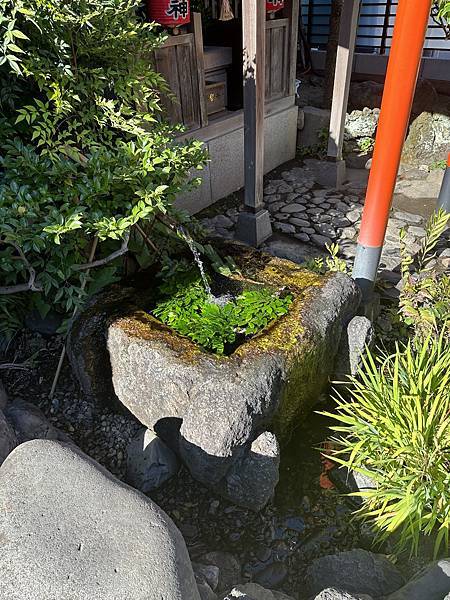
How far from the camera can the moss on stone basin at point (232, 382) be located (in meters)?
2.69

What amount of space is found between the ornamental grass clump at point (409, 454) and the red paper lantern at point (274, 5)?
17.4 feet

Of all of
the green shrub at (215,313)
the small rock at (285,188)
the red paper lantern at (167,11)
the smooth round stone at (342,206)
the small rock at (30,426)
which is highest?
the red paper lantern at (167,11)

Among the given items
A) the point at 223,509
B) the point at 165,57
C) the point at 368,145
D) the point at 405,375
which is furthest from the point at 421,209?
the point at 223,509

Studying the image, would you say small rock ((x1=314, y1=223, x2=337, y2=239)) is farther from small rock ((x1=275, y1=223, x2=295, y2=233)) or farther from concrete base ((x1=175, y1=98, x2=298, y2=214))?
concrete base ((x1=175, y1=98, x2=298, y2=214))

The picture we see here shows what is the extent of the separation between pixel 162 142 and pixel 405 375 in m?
2.26

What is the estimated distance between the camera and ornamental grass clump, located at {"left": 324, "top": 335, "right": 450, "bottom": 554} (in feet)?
7.91

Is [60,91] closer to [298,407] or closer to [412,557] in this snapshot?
[298,407]

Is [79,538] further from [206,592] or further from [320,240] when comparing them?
[320,240]

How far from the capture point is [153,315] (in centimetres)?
334

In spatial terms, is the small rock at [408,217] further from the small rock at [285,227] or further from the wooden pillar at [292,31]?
the wooden pillar at [292,31]

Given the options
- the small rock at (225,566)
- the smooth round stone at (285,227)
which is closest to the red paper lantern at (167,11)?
the smooth round stone at (285,227)

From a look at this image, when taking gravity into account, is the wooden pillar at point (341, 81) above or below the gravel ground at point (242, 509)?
above

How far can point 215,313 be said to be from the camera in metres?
3.32

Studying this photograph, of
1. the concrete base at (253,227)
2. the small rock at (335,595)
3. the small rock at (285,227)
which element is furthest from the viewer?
the small rock at (285,227)
